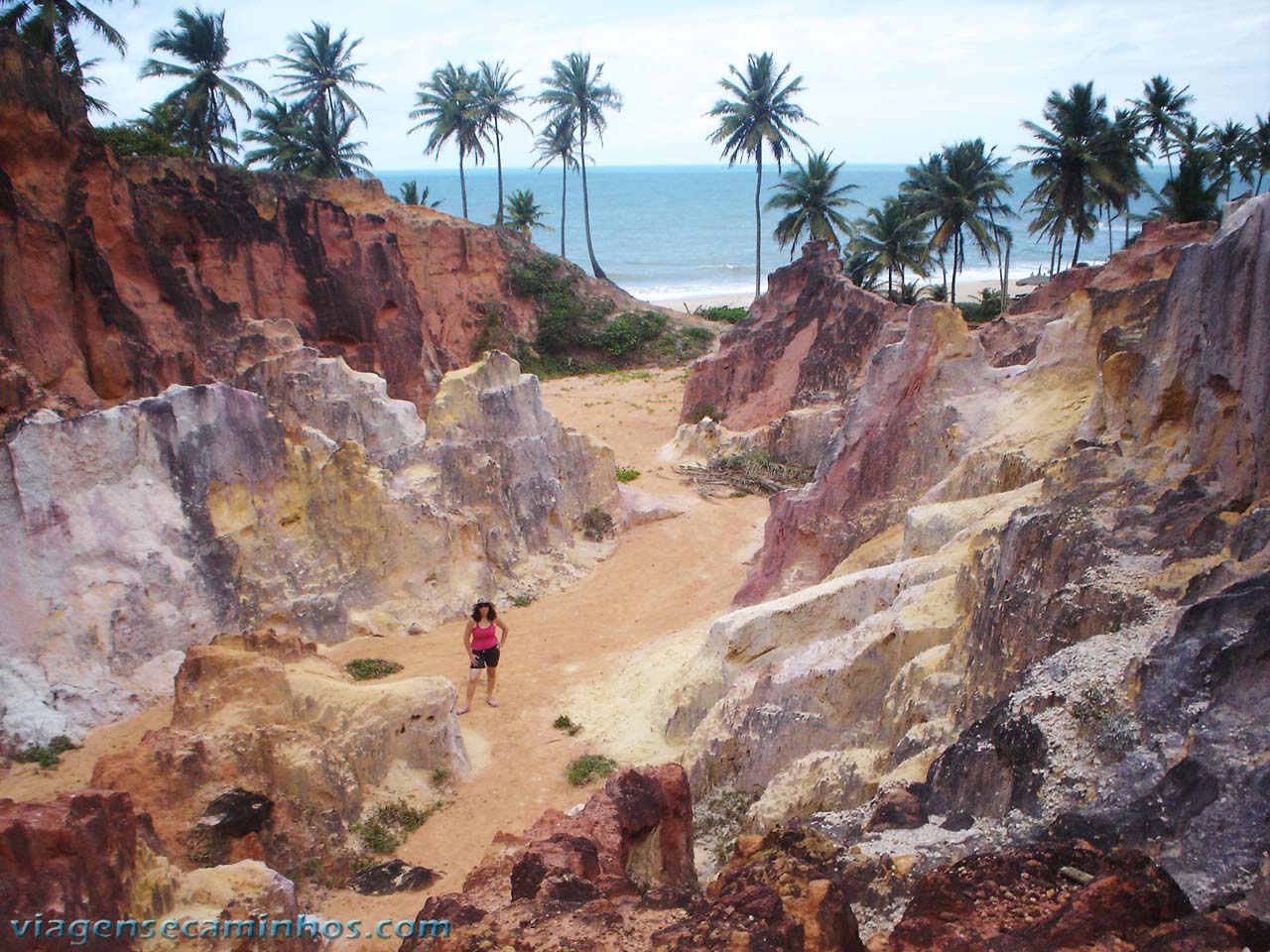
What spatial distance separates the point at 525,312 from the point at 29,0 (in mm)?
17799

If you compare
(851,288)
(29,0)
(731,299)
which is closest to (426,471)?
(851,288)

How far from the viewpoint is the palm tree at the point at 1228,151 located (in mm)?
36812

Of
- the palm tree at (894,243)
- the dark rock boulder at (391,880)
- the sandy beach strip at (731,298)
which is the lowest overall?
the dark rock boulder at (391,880)

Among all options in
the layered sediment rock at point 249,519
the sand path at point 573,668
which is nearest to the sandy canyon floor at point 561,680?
the sand path at point 573,668

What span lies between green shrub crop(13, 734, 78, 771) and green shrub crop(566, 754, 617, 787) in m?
5.27

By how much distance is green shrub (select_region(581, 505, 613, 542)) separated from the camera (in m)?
18.4

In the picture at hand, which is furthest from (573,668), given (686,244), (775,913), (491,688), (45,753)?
(686,244)

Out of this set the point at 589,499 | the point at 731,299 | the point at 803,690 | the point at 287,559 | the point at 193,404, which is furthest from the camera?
the point at 731,299

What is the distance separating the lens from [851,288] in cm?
2497

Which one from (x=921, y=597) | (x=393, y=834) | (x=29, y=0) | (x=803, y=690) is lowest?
(x=393, y=834)

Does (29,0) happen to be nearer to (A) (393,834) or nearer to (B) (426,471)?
(B) (426,471)

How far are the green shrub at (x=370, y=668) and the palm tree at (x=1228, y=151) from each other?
1355 inches

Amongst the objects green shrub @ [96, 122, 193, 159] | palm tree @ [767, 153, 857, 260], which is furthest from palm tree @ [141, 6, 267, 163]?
palm tree @ [767, 153, 857, 260]

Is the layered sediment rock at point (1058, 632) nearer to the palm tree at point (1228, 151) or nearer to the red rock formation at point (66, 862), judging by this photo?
the red rock formation at point (66, 862)
